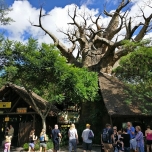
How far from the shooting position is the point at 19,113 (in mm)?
19094

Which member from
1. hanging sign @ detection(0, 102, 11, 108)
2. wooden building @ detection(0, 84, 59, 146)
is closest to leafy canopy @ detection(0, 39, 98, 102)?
wooden building @ detection(0, 84, 59, 146)

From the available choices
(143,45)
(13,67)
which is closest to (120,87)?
(143,45)

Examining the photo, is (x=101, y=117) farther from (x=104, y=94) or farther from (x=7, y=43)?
(x=7, y=43)

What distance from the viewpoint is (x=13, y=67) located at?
1458cm

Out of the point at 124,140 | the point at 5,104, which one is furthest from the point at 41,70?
the point at 124,140

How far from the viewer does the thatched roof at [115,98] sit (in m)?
17.3

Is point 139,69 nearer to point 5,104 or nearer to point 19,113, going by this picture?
point 19,113

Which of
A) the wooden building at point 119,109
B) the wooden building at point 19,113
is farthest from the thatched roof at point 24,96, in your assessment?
the wooden building at point 119,109

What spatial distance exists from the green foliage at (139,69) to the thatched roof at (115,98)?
0.96m

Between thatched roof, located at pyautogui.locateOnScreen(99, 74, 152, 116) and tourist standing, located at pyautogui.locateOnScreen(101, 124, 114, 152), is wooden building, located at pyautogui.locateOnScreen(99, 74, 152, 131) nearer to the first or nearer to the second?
thatched roof, located at pyautogui.locateOnScreen(99, 74, 152, 116)

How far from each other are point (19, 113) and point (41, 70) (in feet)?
17.7

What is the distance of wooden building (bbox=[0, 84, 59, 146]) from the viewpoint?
59.7 feet

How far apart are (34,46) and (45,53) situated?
3.26 feet

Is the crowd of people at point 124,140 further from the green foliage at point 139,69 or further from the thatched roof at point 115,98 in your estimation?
the thatched roof at point 115,98
